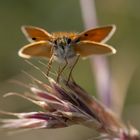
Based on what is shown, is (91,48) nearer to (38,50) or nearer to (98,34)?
(98,34)

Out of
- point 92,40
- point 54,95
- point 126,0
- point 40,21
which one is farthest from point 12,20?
point 54,95

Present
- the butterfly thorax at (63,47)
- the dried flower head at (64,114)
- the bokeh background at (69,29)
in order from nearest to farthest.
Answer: the dried flower head at (64,114) → the butterfly thorax at (63,47) → the bokeh background at (69,29)

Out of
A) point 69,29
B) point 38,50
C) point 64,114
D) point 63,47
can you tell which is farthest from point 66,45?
point 69,29

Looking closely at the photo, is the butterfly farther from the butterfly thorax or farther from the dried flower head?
the dried flower head

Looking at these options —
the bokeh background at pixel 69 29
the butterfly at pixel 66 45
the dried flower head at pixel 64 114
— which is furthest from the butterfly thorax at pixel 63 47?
the bokeh background at pixel 69 29

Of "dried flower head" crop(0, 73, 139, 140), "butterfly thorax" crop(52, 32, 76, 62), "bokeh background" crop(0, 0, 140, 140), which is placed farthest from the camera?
"bokeh background" crop(0, 0, 140, 140)

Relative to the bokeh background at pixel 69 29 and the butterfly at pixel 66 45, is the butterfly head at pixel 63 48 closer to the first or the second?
the butterfly at pixel 66 45

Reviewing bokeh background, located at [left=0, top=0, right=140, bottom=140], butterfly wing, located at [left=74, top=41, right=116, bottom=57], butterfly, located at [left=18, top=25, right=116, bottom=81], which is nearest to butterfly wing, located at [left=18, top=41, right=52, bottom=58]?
butterfly, located at [left=18, top=25, right=116, bottom=81]

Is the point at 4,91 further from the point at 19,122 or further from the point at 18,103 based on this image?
the point at 19,122
